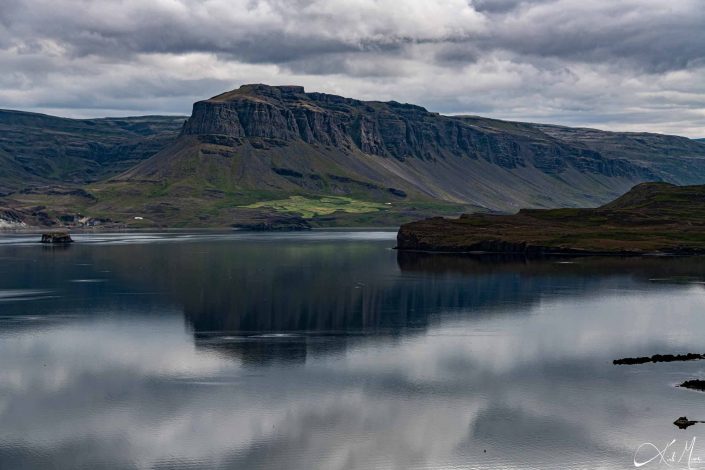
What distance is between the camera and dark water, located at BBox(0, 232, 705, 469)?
238ft

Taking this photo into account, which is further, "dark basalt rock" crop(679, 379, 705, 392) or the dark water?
"dark basalt rock" crop(679, 379, 705, 392)

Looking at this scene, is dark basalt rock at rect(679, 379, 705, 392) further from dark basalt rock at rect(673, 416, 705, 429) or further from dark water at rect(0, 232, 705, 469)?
dark basalt rock at rect(673, 416, 705, 429)

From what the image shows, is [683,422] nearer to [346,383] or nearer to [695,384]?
[695,384]

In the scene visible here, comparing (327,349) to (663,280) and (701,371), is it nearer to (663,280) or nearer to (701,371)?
(701,371)

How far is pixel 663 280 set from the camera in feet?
654

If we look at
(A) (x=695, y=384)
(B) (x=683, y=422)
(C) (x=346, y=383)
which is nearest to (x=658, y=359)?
(A) (x=695, y=384)

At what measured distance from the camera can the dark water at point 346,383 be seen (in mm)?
72438

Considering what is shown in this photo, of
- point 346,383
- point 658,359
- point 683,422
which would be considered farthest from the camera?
point 658,359

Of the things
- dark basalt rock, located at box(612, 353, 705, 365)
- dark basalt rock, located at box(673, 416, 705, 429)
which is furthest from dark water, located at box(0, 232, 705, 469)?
dark basalt rock, located at box(612, 353, 705, 365)

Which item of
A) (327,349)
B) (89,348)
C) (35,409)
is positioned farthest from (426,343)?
(35,409)

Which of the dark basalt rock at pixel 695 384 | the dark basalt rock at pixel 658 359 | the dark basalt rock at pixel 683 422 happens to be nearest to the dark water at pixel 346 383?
the dark basalt rock at pixel 683 422

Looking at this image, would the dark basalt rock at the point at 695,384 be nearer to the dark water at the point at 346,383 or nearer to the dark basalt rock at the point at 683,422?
the dark water at the point at 346,383

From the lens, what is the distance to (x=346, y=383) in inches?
3770

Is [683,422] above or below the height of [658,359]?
above
